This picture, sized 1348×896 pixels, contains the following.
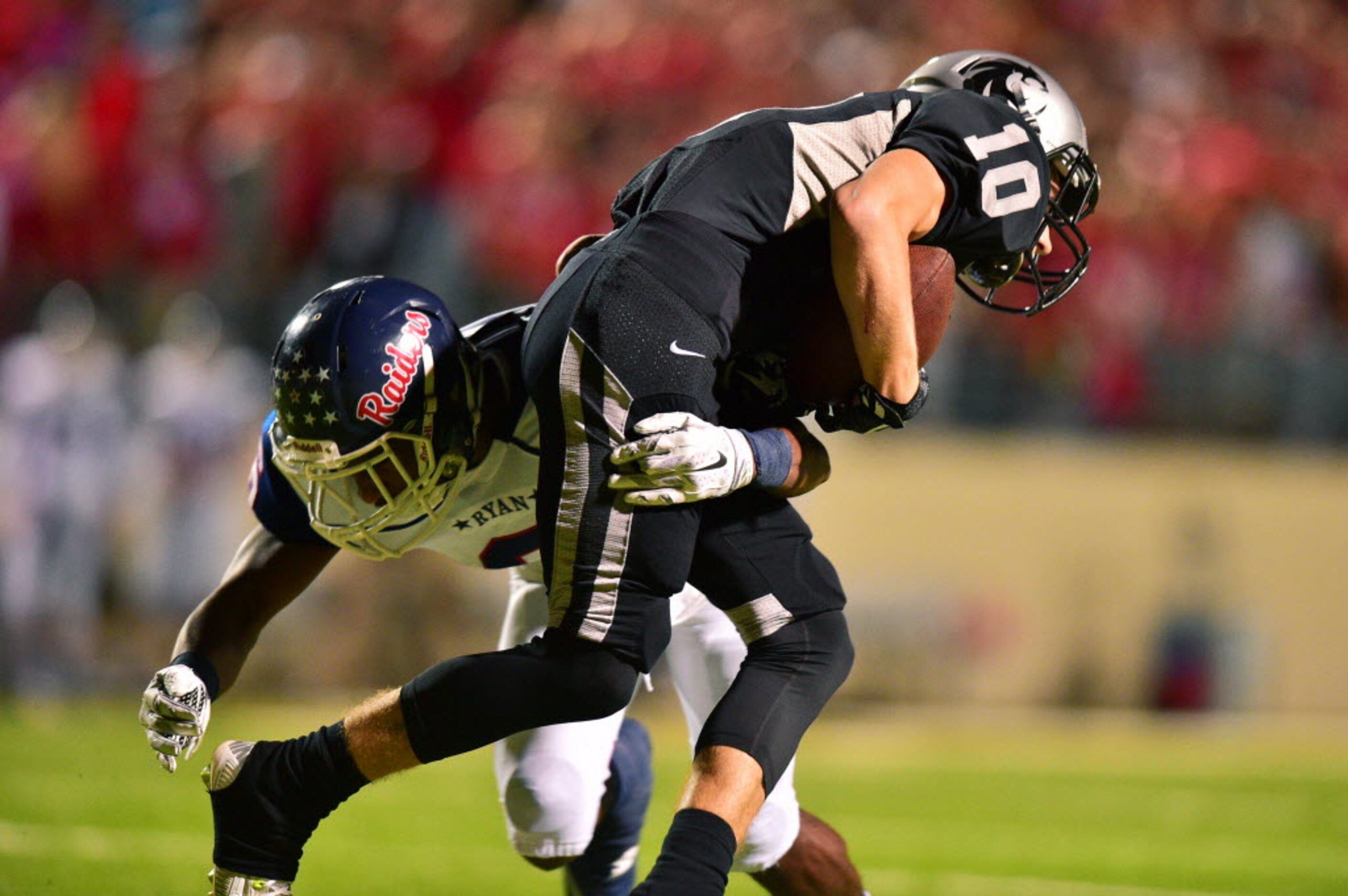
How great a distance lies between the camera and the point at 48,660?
8.35m

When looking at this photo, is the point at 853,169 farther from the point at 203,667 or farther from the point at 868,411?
the point at 203,667

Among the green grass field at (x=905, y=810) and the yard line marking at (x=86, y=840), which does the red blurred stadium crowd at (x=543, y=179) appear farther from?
the yard line marking at (x=86, y=840)

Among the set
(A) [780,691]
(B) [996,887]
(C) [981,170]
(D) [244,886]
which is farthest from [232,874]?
(B) [996,887]

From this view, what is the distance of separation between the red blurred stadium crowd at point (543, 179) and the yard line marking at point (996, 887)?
431 centimetres

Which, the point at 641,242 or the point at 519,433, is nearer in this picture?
the point at 641,242

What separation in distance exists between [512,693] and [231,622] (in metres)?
0.79

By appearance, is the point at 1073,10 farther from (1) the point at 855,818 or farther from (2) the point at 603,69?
(1) the point at 855,818

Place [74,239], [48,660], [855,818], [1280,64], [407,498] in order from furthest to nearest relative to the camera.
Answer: [1280,64], [74,239], [48,660], [855,818], [407,498]

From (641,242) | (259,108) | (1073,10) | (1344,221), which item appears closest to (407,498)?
(641,242)

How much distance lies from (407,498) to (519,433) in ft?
0.90

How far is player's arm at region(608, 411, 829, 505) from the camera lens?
2.80m

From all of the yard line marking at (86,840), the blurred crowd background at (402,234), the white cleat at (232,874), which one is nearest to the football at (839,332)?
the white cleat at (232,874)

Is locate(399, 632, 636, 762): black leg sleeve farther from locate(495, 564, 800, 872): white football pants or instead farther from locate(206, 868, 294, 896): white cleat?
locate(495, 564, 800, 872): white football pants

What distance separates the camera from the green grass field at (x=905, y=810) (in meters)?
4.54
